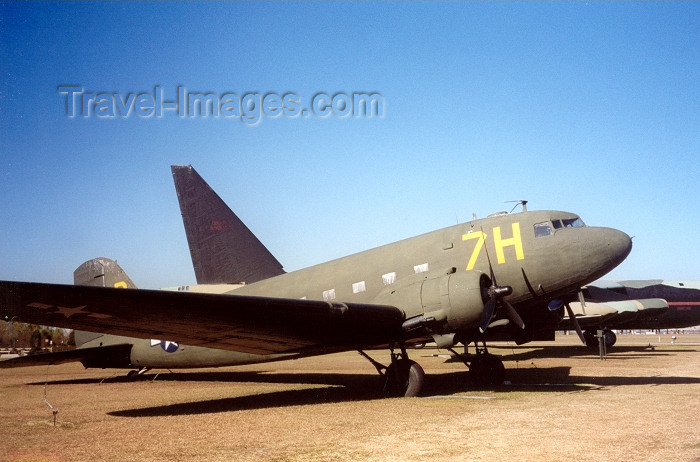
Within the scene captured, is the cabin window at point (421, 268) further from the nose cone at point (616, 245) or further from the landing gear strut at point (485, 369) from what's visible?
the nose cone at point (616, 245)

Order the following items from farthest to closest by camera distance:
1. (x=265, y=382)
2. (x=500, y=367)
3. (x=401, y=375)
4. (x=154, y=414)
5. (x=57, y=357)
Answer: (x=265, y=382), (x=57, y=357), (x=500, y=367), (x=401, y=375), (x=154, y=414)

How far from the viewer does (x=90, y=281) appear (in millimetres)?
17000

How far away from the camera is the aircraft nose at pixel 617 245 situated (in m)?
13.0

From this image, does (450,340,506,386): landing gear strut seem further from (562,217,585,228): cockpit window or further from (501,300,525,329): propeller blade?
(562,217,585,228): cockpit window

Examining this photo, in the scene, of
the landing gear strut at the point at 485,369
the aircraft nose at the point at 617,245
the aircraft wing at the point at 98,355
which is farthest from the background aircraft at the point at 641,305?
the aircraft wing at the point at 98,355

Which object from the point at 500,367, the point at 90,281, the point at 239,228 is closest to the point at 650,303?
the point at 500,367

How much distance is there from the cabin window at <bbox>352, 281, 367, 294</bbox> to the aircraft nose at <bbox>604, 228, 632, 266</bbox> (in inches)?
250

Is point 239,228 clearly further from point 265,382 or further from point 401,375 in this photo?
point 401,375

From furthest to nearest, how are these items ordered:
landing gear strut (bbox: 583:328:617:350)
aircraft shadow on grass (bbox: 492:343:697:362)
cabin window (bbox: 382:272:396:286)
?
landing gear strut (bbox: 583:328:617:350)
aircraft shadow on grass (bbox: 492:343:697:362)
cabin window (bbox: 382:272:396:286)

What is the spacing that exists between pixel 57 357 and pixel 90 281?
2.51 m

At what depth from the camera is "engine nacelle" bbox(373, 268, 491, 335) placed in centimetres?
1149

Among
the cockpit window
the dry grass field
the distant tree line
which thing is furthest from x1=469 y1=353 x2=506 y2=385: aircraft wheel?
the distant tree line

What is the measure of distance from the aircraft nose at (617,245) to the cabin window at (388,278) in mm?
5415

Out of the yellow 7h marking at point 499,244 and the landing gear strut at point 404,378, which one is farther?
the yellow 7h marking at point 499,244
